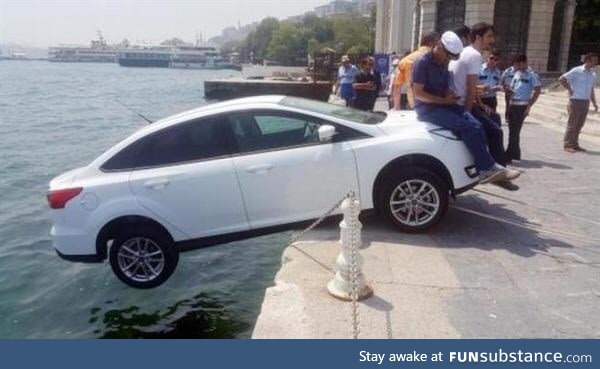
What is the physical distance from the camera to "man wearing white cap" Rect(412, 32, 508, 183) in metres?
5.85

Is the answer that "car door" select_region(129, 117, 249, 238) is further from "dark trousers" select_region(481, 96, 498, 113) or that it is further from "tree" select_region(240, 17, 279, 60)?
"tree" select_region(240, 17, 279, 60)

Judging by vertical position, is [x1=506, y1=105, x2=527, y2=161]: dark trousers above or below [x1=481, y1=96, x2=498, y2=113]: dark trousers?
below

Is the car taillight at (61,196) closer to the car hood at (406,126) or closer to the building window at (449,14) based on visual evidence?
the car hood at (406,126)

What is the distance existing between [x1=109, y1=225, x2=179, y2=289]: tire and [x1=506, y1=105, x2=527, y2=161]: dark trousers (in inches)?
245

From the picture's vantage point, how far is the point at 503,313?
167 inches

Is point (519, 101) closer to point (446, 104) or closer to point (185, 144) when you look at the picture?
point (446, 104)

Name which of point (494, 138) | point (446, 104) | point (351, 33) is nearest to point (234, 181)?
point (446, 104)

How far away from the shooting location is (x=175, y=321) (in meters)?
6.57

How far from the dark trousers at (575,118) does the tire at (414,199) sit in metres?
6.18

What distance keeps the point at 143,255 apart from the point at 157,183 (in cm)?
80

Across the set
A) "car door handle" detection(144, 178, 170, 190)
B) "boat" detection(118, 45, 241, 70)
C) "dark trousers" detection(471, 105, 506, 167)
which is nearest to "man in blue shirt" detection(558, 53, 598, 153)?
"dark trousers" detection(471, 105, 506, 167)

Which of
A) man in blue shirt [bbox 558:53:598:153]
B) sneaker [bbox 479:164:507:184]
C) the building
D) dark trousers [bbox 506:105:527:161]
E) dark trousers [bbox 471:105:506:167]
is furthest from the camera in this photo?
the building

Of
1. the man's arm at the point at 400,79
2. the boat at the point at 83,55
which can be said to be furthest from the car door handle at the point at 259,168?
the boat at the point at 83,55

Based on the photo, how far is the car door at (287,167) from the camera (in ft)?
18.4
